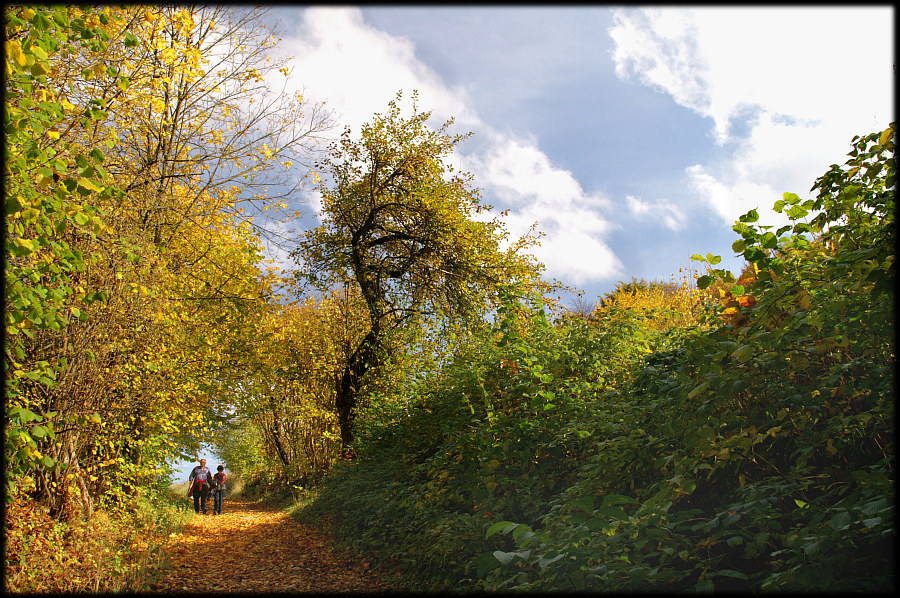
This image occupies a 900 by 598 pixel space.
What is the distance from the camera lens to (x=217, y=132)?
9258mm

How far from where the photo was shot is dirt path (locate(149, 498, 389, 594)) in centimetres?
716

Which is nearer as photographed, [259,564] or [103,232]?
[103,232]

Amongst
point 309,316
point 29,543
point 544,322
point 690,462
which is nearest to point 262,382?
point 309,316

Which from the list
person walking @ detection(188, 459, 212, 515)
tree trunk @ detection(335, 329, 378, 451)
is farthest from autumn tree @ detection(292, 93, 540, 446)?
person walking @ detection(188, 459, 212, 515)

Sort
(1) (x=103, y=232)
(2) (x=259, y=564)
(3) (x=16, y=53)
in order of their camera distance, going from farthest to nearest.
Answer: (2) (x=259, y=564), (1) (x=103, y=232), (3) (x=16, y=53)

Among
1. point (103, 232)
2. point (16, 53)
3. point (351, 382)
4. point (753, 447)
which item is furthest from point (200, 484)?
point (753, 447)

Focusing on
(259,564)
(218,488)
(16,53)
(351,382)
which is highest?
(16,53)

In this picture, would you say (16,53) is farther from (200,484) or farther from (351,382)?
(200,484)

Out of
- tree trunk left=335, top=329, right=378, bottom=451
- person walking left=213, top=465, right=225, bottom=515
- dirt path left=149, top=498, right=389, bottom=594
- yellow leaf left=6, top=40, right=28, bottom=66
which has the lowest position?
person walking left=213, top=465, right=225, bottom=515

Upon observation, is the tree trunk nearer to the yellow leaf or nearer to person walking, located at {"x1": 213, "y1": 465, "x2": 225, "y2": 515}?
person walking, located at {"x1": 213, "y1": 465, "x2": 225, "y2": 515}

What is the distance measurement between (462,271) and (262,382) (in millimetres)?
7158

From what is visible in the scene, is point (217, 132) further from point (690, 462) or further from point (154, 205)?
point (690, 462)

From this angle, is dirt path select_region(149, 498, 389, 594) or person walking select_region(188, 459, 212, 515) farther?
person walking select_region(188, 459, 212, 515)

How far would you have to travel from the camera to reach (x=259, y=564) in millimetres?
8867
